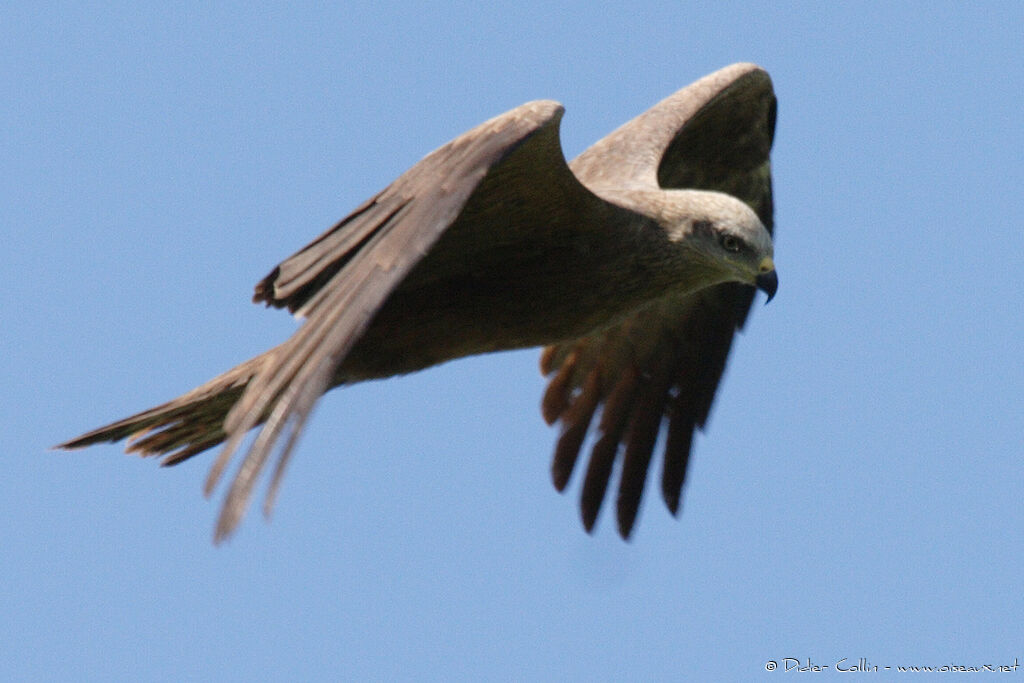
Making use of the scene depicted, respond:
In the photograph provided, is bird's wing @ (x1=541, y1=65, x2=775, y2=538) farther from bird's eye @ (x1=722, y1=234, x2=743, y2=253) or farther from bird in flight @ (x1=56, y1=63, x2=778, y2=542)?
bird's eye @ (x1=722, y1=234, x2=743, y2=253)

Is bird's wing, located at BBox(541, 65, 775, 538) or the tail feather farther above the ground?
bird's wing, located at BBox(541, 65, 775, 538)

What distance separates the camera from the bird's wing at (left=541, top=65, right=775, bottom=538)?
8586 mm

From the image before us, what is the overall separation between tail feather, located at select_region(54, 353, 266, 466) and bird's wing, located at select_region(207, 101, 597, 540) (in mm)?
495

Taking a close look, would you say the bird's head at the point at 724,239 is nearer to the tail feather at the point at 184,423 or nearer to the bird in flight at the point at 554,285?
the bird in flight at the point at 554,285

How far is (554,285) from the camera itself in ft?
23.2

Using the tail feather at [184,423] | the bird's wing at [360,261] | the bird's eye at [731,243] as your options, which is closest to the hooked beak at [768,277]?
the bird's eye at [731,243]

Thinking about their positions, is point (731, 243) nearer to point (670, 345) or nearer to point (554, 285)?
point (554, 285)

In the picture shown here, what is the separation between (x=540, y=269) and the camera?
706cm

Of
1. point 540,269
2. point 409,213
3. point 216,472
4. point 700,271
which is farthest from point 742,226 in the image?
point 216,472

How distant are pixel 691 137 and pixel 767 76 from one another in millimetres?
524

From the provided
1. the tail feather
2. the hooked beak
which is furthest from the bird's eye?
the tail feather

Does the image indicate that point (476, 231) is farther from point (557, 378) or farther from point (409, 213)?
point (557, 378)

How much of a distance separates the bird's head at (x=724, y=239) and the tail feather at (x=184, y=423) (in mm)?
1917

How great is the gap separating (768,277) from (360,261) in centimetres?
217
